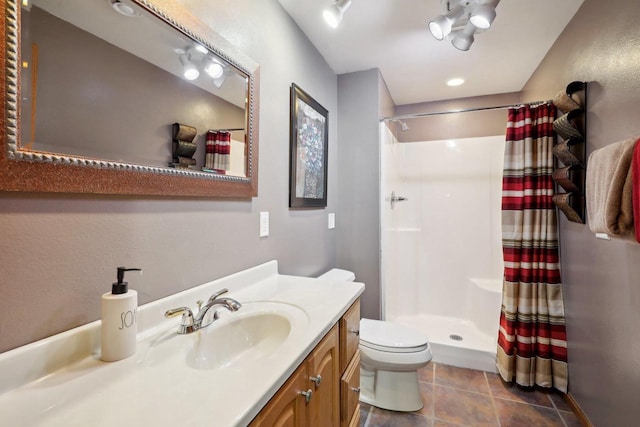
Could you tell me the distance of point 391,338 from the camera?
180 centimetres

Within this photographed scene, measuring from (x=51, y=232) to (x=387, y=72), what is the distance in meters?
2.44

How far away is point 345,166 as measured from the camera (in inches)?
96.0

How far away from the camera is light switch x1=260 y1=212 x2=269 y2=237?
1.46 meters

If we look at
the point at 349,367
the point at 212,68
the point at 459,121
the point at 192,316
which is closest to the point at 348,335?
the point at 349,367

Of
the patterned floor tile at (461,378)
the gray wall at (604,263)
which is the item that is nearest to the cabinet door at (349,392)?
the patterned floor tile at (461,378)

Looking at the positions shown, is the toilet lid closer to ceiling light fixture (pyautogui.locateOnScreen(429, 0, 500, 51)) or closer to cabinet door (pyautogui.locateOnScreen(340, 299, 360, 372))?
cabinet door (pyautogui.locateOnScreen(340, 299, 360, 372))

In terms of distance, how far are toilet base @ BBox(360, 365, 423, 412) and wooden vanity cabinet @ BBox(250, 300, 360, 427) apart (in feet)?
1.67

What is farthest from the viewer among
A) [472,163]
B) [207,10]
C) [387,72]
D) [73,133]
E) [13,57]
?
[472,163]

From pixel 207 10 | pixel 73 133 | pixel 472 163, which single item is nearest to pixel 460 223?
pixel 472 163

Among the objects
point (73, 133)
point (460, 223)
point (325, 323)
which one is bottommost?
point (325, 323)

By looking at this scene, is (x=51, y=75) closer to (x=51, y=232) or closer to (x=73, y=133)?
(x=73, y=133)

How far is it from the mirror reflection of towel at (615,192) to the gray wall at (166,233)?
1.45 meters

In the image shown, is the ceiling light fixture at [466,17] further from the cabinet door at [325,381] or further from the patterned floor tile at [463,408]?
the patterned floor tile at [463,408]

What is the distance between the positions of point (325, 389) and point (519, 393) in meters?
1.72
